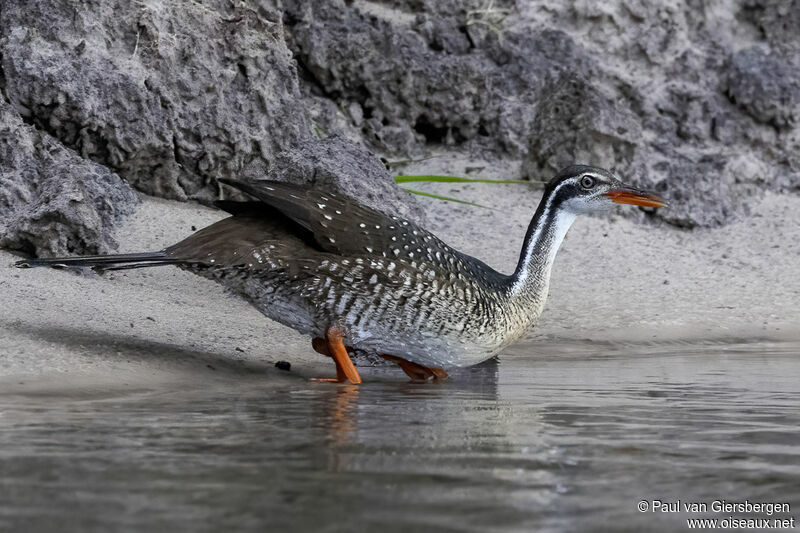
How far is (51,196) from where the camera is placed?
6.78 m

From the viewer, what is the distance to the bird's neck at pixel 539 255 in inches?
251

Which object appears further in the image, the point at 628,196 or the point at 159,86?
the point at 159,86

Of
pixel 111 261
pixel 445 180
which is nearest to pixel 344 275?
pixel 111 261

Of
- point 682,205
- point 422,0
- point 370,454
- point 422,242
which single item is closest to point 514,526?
point 370,454

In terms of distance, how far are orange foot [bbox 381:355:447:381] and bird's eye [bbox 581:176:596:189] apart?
4.71 feet

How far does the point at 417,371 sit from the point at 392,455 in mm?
2817

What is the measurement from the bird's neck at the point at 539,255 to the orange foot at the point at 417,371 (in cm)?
59

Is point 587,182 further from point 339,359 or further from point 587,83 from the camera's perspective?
point 587,83

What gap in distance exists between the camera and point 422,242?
5926 mm

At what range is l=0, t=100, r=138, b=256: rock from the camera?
6.61 metres

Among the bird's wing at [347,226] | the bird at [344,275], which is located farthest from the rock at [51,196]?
the bird's wing at [347,226]

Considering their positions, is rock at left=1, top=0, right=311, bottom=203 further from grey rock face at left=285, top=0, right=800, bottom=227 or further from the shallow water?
the shallow water

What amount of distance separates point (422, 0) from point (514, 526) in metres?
8.60

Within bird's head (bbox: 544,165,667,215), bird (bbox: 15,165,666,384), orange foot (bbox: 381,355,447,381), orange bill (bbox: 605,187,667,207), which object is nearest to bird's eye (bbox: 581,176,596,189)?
bird's head (bbox: 544,165,667,215)
